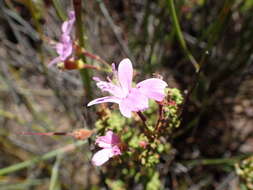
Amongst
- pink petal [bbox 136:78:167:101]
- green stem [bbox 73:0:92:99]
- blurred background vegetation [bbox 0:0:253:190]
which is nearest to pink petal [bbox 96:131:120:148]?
pink petal [bbox 136:78:167:101]

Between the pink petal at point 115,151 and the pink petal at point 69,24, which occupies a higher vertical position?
the pink petal at point 69,24

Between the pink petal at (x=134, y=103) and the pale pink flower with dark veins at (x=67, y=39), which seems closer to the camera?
the pink petal at (x=134, y=103)

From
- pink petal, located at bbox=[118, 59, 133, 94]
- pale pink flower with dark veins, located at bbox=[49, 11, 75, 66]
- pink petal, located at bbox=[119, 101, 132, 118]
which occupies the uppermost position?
pale pink flower with dark veins, located at bbox=[49, 11, 75, 66]

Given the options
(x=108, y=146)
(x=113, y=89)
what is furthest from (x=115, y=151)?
(x=113, y=89)

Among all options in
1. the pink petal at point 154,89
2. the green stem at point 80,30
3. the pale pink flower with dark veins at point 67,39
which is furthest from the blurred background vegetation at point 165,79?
the pink petal at point 154,89

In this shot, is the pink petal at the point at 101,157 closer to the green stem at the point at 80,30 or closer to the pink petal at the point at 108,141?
the pink petal at the point at 108,141

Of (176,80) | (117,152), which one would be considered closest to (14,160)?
(176,80)

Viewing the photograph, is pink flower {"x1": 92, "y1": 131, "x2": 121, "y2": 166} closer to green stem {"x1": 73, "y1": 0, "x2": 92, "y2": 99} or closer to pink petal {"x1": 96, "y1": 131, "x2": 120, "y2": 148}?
pink petal {"x1": 96, "y1": 131, "x2": 120, "y2": 148}
